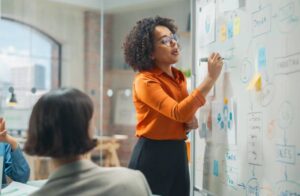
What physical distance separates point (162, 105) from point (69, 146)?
2.48 feet

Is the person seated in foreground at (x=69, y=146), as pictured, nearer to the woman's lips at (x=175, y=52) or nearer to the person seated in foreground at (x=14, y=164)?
the woman's lips at (x=175, y=52)

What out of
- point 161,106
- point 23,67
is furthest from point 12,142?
point 23,67

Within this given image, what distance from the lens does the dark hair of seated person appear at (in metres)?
1.05

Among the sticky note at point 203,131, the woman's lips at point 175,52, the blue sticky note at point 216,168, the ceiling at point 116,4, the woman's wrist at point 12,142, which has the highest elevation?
the ceiling at point 116,4

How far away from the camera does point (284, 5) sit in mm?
1458

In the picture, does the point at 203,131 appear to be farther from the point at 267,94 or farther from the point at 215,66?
the point at 267,94

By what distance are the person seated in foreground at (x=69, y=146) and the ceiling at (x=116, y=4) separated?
5.34 meters

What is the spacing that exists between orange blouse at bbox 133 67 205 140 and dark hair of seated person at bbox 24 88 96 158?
707mm

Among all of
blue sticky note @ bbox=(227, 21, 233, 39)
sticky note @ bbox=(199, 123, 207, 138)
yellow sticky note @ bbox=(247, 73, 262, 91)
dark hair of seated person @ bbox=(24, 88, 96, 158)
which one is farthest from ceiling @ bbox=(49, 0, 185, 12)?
dark hair of seated person @ bbox=(24, 88, 96, 158)

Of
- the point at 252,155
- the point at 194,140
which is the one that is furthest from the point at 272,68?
the point at 194,140

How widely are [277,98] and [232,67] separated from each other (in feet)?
1.33

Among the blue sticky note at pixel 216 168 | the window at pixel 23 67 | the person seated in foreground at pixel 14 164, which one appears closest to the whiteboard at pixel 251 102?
the blue sticky note at pixel 216 168

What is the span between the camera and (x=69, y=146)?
1.06 metres

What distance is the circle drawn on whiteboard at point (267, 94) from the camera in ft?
5.05
